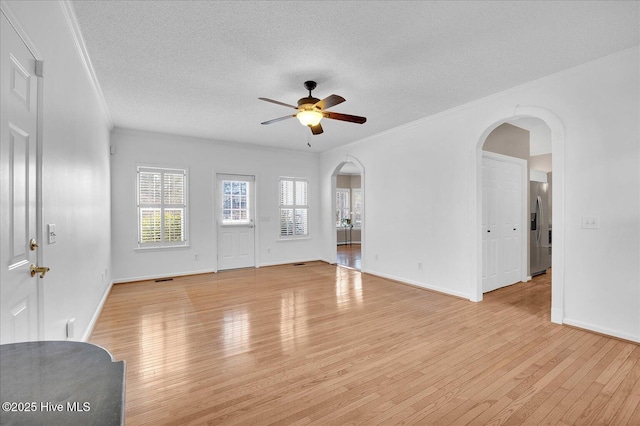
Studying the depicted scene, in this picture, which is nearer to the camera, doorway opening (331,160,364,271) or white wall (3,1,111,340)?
white wall (3,1,111,340)

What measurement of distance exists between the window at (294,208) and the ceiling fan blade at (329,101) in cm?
392

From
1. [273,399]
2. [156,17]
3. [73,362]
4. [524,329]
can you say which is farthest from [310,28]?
[524,329]

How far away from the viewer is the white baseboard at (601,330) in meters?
2.79

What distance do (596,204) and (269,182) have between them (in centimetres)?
550

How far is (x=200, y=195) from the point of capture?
6008 millimetres

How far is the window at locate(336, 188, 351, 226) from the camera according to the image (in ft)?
36.8

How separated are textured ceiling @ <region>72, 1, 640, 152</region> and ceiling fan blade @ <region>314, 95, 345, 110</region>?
328 mm

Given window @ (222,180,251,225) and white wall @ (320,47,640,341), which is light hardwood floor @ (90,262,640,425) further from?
window @ (222,180,251,225)

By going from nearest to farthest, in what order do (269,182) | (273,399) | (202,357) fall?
(273,399) → (202,357) → (269,182)

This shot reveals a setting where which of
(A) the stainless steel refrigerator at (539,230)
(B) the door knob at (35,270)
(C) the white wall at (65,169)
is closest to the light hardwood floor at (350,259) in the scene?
(A) the stainless steel refrigerator at (539,230)

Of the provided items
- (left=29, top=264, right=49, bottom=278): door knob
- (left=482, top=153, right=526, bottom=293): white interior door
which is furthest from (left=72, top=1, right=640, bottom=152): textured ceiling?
(left=29, top=264, right=49, bottom=278): door knob

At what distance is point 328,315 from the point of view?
3605mm

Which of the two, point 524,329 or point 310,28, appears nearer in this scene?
point 310,28

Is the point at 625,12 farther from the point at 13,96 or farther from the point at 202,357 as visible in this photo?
the point at 202,357
